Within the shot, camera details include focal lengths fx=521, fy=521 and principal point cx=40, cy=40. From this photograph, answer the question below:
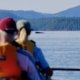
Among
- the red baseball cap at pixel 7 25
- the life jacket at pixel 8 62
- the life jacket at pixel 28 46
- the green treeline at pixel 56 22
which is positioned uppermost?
the red baseball cap at pixel 7 25

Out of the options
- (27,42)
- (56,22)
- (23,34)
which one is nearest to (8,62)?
(23,34)

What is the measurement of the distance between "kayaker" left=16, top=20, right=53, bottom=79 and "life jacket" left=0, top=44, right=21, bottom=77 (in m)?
1.09

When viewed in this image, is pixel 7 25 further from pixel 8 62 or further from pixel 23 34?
pixel 23 34

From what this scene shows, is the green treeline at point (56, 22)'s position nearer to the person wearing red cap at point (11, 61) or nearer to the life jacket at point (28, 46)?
the life jacket at point (28, 46)

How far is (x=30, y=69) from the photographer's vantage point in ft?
12.8

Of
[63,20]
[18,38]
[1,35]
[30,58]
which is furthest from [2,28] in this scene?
[63,20]

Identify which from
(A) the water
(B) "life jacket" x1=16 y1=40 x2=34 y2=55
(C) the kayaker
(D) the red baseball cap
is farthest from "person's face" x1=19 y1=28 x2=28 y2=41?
(A) the water

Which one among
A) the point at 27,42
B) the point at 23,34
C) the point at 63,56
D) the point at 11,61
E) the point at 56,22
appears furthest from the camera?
the point at 56,22

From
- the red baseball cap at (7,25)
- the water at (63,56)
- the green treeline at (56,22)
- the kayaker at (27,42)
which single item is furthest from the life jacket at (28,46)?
the green treeline at (56,22)

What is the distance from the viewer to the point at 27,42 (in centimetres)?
540

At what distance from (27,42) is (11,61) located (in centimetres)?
150

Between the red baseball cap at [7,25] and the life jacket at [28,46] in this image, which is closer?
the red baseball cap at [7,25]

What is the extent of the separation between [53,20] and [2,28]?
146 m

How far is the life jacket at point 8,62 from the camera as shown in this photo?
388cm
